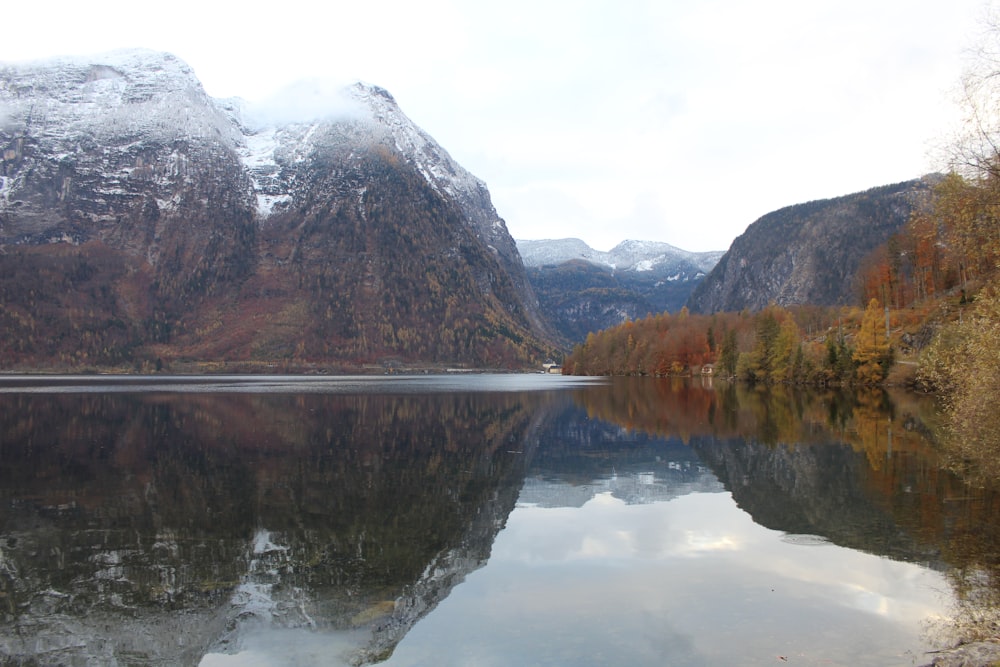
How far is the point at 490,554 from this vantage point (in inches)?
742

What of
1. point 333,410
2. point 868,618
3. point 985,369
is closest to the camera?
point 868,618

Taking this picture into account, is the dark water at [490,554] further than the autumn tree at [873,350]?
No

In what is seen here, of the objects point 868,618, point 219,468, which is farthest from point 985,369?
point 219,468

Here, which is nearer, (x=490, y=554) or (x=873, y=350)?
(x=490, y=554)

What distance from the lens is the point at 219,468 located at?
32094mm

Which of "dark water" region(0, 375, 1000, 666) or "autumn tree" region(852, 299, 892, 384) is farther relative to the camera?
"autumn tree" region(852, 299, 892, 384)

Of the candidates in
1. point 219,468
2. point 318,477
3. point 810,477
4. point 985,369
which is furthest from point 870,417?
point 219,468

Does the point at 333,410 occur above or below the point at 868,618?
below

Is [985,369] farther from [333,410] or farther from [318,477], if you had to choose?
[333,410]

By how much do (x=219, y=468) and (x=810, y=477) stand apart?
87.5 feet

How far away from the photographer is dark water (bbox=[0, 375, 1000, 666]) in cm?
1284

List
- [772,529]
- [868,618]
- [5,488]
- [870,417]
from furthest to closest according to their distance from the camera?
1. [870,417]
2. [5,488]
3. [772,529]
4. [868,618]

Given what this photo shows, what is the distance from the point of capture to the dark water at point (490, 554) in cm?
1284

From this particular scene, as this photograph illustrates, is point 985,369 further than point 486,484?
No
